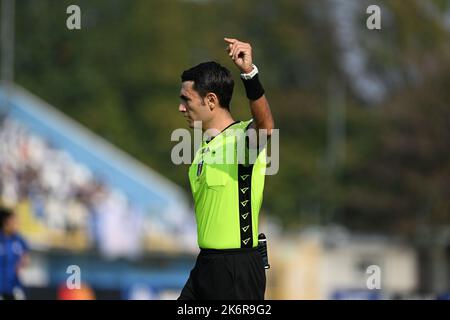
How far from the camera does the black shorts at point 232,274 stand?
7195 millimetres

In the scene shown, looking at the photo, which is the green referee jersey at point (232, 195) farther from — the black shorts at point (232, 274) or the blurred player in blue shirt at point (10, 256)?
the blurred player in blue shirt at point (10, 256)

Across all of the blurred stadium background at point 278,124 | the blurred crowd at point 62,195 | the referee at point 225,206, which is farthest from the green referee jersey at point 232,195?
the blurred stadium background at point 278,124

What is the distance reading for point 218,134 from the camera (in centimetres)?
738

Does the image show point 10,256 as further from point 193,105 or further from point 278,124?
point 278,124

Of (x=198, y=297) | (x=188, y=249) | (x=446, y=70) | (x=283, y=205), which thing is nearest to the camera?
(x=198, y=297)

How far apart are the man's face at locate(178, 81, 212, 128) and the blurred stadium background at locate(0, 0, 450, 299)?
1132 inches

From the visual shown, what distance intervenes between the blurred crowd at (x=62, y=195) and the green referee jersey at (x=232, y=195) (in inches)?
1083

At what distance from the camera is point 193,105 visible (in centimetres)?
739

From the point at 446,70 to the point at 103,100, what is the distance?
1549 centimetres

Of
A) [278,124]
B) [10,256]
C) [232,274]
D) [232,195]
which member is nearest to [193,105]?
[232,195]
